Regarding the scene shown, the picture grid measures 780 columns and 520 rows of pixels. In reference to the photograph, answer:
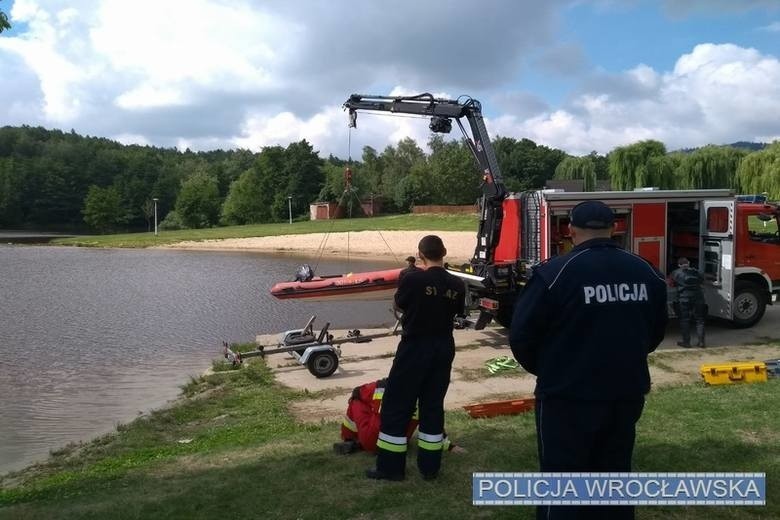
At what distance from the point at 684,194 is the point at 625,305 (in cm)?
1021

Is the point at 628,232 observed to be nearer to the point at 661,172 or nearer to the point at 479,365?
the point at 479,365

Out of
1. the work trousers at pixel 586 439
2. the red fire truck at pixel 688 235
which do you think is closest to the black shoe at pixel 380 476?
the work trousers at pixel 586 439

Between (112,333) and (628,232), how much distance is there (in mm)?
12497

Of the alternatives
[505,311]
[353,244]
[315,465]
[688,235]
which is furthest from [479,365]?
[353,244]

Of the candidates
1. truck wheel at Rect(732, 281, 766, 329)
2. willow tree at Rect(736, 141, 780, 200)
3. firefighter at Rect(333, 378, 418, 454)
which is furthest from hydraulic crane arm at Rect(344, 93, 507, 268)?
willow tree at Rect(736, 141, 780, 200)

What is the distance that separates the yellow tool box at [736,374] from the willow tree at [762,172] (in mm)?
37906

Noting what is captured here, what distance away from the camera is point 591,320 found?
3010mm

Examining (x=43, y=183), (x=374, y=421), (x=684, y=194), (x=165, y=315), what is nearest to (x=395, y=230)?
(x=165, y=315)

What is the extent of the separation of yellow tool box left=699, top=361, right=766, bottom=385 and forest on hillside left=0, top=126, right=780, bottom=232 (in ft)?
126

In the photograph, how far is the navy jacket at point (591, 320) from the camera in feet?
9.88

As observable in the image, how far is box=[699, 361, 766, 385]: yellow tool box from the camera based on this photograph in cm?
811

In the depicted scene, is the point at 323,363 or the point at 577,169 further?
the point at 577,169

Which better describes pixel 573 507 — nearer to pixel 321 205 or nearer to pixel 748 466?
pixel 748 466

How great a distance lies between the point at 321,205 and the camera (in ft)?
247
